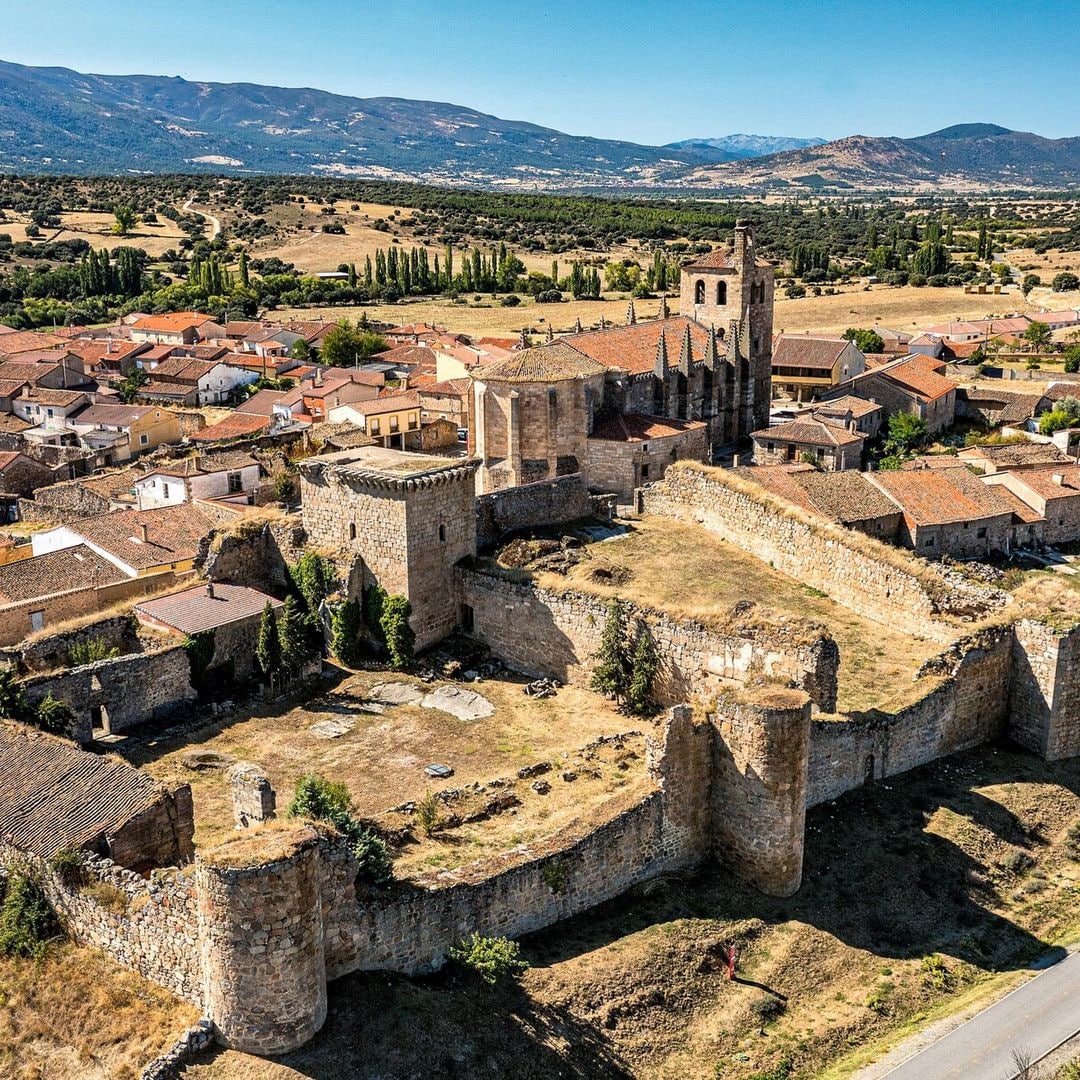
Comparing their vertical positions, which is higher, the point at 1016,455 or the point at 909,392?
the point at 909,392

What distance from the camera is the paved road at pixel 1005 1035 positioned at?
53.7ft

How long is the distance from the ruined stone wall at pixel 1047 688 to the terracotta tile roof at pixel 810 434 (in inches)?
1196

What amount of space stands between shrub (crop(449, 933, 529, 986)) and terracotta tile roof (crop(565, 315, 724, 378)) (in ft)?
102

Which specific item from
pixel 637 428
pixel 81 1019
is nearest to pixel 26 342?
pixel 637 428

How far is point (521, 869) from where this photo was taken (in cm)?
1722

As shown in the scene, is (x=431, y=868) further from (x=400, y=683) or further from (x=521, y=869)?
(x=400, y=683)

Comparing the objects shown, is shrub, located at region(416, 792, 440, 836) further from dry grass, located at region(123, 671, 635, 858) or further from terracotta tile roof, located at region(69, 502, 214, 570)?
terracotta tile roof, located at region(69, 502, 214, 570)

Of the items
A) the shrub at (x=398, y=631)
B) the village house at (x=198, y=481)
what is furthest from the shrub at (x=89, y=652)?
the village house at (x=198, y=481)

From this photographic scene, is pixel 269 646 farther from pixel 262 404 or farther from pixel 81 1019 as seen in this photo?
pixel 262 404

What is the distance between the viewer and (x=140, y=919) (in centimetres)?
1573

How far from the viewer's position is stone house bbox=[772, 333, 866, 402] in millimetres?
68438

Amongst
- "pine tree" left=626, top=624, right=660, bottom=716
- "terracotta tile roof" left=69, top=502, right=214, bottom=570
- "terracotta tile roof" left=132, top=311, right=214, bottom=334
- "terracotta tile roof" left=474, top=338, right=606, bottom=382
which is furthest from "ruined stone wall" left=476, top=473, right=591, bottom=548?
"terracotta tile roof" left=132, top=311, right=214, bottom=334

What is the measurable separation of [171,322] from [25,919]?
7775cm

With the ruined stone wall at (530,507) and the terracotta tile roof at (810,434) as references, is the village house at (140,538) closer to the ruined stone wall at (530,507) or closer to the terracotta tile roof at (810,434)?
the ruined stone wall at (530,507)
